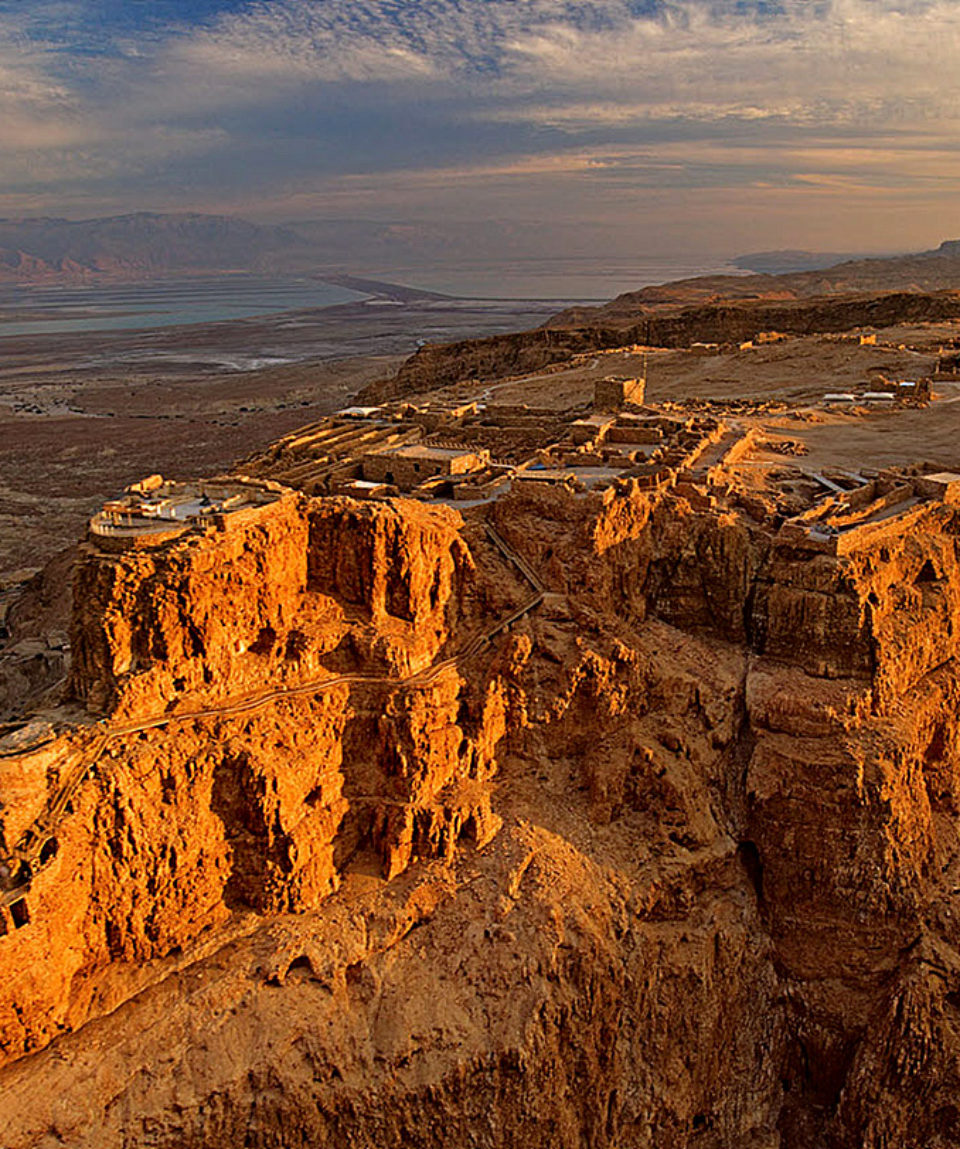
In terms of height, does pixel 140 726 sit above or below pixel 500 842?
above

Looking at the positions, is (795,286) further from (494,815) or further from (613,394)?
(494,815)

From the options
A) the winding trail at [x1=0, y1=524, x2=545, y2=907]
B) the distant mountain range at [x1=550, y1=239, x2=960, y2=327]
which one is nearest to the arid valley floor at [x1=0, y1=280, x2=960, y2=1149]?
the winding trail at [x1=0, y1=524, x2=545, y2=907]

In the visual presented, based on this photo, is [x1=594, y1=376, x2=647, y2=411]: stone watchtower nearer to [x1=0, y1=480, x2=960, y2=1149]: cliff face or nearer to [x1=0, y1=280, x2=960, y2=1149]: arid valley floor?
[x1=0, y1=280, x2=960, y2=1149]: arid valley floor

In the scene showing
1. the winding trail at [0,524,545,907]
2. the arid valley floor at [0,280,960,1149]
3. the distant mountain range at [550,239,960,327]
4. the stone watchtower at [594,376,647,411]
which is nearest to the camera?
the winding trail at [0,524,545,907]

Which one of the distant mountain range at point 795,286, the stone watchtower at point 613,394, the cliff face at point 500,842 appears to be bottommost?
the cliff face at point 500,842

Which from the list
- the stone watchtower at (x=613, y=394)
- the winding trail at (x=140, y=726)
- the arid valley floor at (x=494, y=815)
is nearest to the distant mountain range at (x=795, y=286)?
the stone watchtower at (x=613, y=394)

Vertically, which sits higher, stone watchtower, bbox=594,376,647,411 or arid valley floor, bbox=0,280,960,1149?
stone watchtower, bbox=594,376,647,411

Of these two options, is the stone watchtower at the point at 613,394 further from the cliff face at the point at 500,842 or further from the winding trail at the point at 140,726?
the winding trail at the point at 140,726

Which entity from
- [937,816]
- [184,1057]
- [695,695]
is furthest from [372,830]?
[937,816]

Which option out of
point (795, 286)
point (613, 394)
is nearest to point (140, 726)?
point (613, 394)
